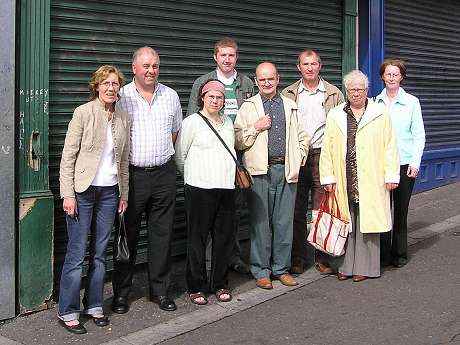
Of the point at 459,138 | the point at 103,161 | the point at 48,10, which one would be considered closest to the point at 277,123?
the point at 103,161

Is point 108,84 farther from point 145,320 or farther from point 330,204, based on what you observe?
point 330,204

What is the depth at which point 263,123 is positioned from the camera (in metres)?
5.37

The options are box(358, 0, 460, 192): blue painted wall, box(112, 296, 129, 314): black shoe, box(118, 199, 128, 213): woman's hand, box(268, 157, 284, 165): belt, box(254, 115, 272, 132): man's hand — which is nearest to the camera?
box(118, 199, 128, 213): woman's hand

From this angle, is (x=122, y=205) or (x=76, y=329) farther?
(x=122, y=205)

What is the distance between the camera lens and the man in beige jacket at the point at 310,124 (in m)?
5.93

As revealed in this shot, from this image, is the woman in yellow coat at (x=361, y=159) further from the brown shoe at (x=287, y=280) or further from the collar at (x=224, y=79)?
the collar at (x=224, y=79)

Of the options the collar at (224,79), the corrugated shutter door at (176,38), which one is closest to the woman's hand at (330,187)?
the collar at (224,79)

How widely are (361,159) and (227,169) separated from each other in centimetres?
130

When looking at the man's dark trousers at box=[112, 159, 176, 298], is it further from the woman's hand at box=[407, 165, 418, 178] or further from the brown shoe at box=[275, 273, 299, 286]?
the woman's hand at box=[407, 165, 418, 178]

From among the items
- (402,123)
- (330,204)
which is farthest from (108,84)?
(402,123)

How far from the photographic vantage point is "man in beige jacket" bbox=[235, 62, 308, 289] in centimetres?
545

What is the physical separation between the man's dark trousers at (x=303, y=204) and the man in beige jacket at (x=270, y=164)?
1.38ft

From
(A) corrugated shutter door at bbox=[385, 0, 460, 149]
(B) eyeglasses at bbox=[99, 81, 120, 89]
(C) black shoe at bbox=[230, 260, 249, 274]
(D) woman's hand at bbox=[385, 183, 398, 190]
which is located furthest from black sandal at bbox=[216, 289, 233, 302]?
(A) corrugated shutter door at bbox=[385, 0, 460, 149]

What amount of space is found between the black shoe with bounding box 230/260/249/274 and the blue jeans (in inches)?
64.4
